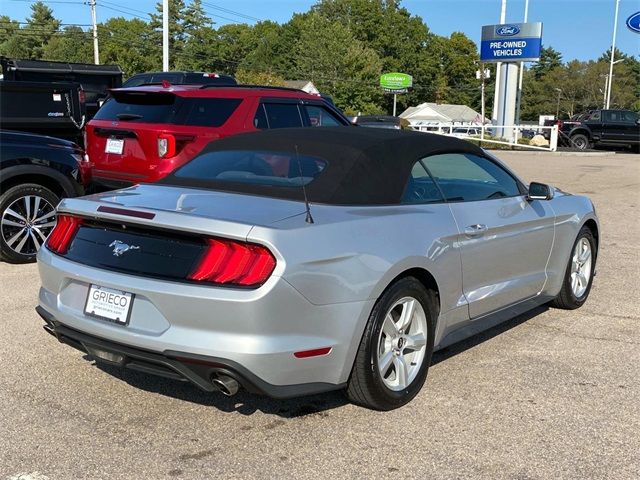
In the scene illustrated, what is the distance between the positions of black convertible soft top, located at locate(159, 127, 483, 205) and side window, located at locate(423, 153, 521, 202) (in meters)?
0.08

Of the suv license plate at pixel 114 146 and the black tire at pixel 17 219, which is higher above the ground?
the suv license plate at pixel 114 146

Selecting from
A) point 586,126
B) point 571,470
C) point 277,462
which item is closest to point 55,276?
point 277,462

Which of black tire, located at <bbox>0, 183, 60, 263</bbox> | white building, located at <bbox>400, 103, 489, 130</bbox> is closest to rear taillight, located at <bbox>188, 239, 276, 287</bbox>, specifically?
black tire, located at <bbox>0, 183, 60, 263</bbox>

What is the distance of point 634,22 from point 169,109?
23955mm

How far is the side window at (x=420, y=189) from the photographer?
13.1 feet

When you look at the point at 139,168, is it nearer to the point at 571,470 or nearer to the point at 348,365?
the point at 348,365

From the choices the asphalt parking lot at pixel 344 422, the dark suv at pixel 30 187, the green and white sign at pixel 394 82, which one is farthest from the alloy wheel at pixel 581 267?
the green and white sign at pixel 394 82

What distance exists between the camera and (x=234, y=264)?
3.10 metres

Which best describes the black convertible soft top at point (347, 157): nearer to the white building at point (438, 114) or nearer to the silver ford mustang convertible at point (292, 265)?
the silver ford mustang convertible at point (292, 265)

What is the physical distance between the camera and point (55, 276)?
363 cm

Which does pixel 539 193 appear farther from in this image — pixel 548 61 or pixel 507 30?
pixel 548 61

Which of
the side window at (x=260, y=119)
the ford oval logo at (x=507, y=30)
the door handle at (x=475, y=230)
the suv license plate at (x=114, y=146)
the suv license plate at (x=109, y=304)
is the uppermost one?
the ford oval logo at (x=507, y=30)

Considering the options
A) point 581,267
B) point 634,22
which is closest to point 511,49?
→ point 634,22

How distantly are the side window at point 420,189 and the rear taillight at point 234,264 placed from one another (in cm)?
115
